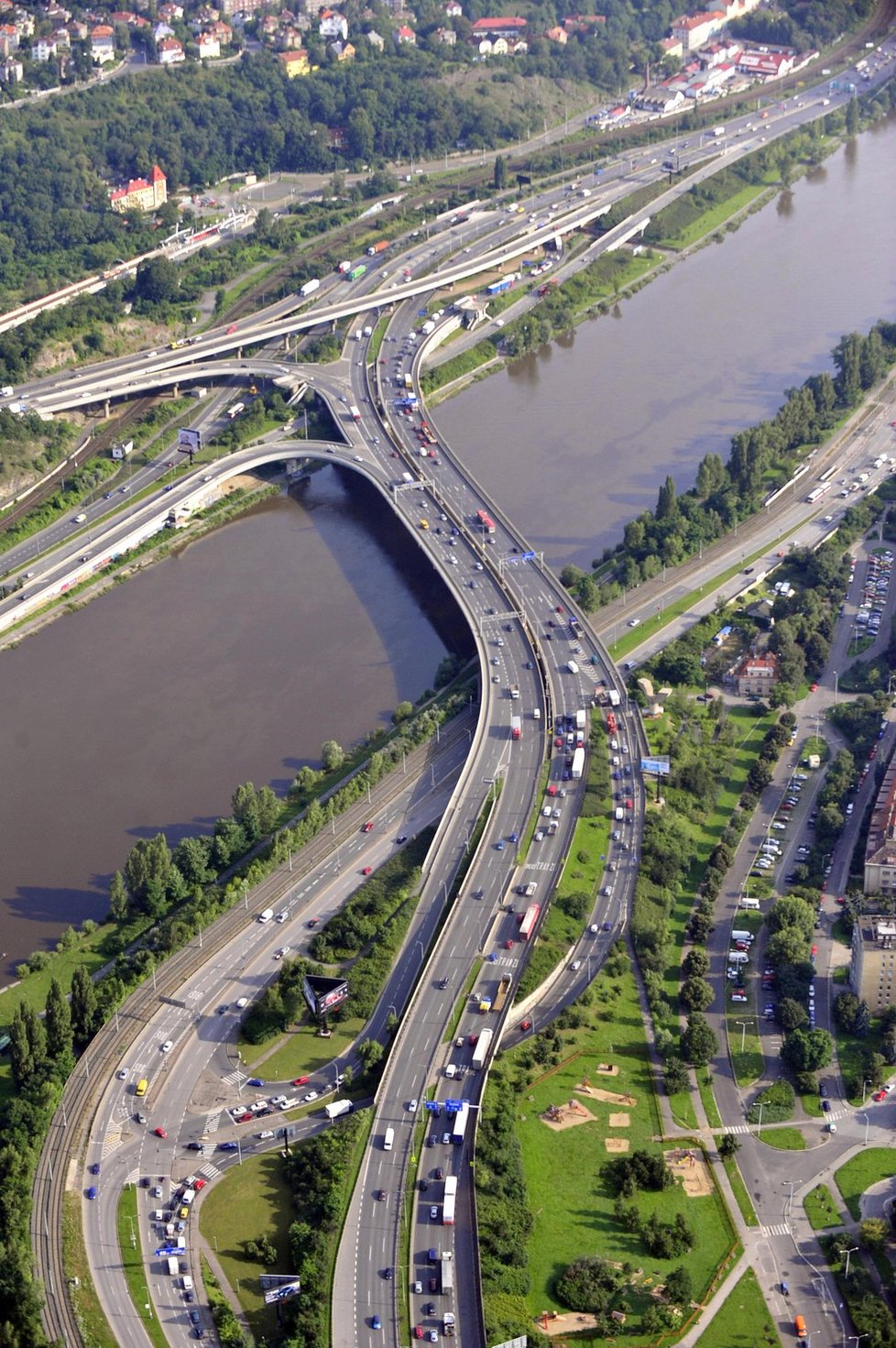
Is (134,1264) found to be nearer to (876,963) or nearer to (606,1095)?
(606,1095)

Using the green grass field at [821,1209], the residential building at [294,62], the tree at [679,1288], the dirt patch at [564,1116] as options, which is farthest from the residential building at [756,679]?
the residential building at [294,62]

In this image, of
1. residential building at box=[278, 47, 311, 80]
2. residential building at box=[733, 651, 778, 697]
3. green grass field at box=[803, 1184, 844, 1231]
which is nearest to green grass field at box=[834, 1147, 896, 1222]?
green grass field at box=[803, 1184, 844, 1231]

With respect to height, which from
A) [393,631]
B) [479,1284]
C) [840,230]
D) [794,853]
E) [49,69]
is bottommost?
[479,1284]

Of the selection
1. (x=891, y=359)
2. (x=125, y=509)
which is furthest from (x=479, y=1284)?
(x=891, y=359)

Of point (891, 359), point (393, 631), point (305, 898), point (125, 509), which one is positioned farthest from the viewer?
point (891, 359)

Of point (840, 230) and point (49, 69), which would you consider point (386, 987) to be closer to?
point (840, 230)

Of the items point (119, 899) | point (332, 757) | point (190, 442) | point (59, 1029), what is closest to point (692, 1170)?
point (59, 1029)
